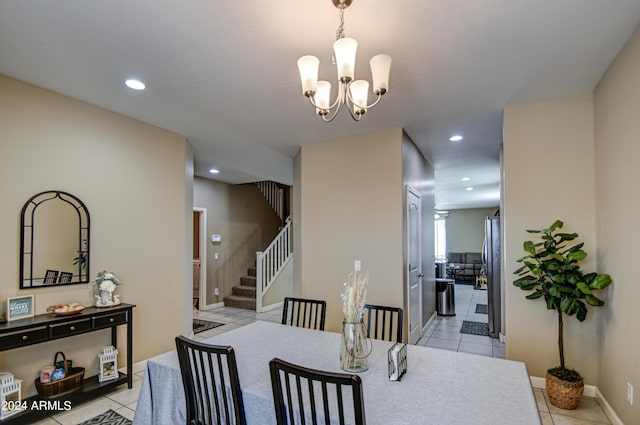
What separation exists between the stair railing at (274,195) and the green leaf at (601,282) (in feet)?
23.2

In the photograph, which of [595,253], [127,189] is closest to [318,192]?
[127,189]

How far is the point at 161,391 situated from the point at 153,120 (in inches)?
113

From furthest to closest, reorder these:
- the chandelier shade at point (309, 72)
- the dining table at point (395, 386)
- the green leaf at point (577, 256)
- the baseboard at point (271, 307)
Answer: the baseboard at point (271, 307)
the green leaf at point (577, 256)
the chandelier shade at point (309, 72)
the dining table at point (395, 386)

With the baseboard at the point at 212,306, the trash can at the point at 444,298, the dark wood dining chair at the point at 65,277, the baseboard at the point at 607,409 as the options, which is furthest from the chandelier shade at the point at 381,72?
the baseboard at the point at 212,306

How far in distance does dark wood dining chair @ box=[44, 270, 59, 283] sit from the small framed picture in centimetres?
19

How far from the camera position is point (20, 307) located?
2.76m

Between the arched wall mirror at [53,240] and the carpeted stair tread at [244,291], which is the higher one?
the arched wall mirror at [53,240]

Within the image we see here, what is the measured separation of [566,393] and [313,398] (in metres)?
2.64

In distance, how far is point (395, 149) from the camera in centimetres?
400

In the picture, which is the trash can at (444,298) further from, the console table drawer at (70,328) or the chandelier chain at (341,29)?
the console table drawer at (70,328)

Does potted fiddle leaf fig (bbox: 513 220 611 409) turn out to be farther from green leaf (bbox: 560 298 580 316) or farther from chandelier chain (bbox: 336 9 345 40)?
chandelier chain (bbox: 336 9 345 40)

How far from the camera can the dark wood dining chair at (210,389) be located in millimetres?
1560

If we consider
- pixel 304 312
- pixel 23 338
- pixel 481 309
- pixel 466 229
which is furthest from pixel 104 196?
pixel 466 229

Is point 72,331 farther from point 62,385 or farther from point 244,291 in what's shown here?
point 244,291
